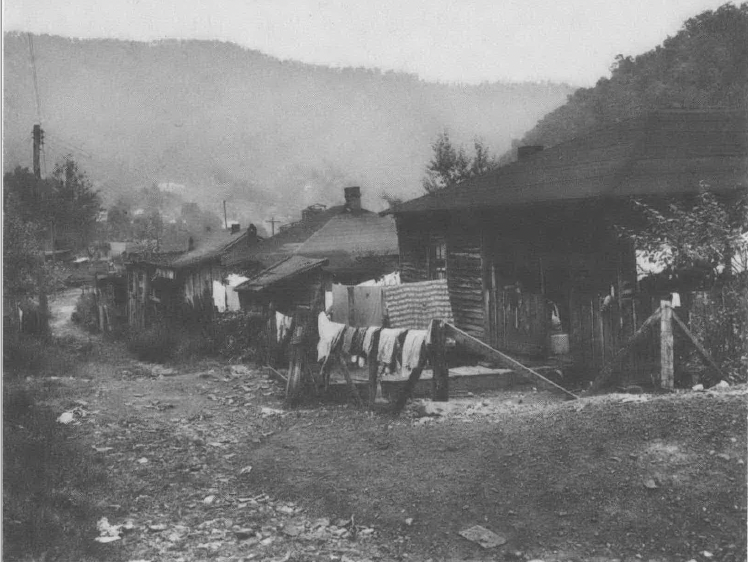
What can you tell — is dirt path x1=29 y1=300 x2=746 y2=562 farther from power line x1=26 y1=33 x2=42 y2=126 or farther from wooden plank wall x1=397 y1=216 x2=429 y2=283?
wooden plank wall x1=397 y1=216 x2=429 y2=283

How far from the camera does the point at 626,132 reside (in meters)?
14.8

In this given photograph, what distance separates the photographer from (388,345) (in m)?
8.85

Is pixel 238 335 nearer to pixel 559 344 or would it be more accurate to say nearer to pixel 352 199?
pixel 559 344

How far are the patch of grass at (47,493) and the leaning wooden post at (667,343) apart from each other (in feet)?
21.7

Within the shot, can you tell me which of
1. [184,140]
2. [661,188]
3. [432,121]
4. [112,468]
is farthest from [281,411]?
[184,140]

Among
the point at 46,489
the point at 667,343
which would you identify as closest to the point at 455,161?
the point at 667,343

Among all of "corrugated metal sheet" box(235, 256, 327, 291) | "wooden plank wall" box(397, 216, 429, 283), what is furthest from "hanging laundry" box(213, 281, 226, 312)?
"wooden plank wall" box(397, 216, 429, 283)

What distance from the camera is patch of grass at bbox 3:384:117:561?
5344mm

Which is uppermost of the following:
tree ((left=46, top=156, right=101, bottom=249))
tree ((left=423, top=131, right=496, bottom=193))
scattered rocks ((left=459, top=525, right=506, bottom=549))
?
tree ((left=423, top=131, right=496, bottom=193))

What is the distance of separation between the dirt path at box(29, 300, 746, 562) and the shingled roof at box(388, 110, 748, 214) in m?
5.92

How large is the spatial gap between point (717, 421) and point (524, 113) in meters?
33.5

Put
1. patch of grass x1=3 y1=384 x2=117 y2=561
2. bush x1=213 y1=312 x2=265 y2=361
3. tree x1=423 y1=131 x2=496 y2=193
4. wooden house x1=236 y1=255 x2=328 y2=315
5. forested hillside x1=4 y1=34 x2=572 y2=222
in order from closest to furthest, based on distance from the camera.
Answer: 1. patch of grass x1=3 y1=384 x2=117 y2=561
2. forested hillside x1=4 y1=34 x2=572 y2=222
3. wooden house x1=236 y1=255 x2=328 y2=315
4. bush x1=213 y1=312 x2=265 y2=361
5. tree x1=423 y1=131 x2=496 y2=193

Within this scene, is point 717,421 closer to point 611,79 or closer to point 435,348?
A: point 435,348

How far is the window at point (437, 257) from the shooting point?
16484 mm
